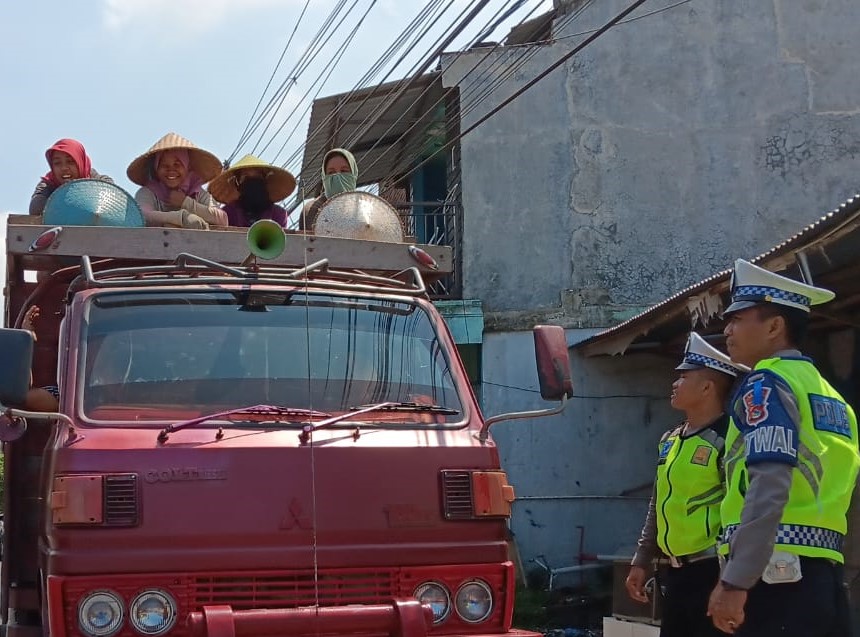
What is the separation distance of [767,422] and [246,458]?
1.70 metres

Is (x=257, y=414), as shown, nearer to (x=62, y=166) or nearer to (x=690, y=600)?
(x=690, y=600)

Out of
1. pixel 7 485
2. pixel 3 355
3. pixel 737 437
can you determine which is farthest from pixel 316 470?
pixel 7 485

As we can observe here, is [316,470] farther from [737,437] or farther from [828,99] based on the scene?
[828,99]

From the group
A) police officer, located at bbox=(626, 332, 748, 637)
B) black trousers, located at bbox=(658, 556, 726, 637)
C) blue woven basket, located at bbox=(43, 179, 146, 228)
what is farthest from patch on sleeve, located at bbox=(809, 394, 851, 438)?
blue woven basket, located at bbox=(43, 179, 146, 228)

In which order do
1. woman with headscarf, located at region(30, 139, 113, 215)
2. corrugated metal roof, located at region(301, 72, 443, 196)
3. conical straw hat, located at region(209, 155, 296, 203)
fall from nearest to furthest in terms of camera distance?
woman with headscarf, located at region(30, 139, 113, 215), conical straw hat, located at region(209, 155, 296, 203), corrugated metal roof, located at region(301, 72, 443, 196)

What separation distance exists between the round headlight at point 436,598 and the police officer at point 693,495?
1.10m

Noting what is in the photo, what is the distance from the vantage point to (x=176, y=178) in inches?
229

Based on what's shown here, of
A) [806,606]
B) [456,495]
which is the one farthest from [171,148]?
[806,606]

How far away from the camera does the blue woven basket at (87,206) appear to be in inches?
188

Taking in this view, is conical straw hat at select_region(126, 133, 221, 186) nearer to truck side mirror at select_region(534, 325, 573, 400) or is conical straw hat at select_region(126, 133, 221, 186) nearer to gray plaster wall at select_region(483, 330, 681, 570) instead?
truck side mirror at select_region(534, 325, 573, 400)

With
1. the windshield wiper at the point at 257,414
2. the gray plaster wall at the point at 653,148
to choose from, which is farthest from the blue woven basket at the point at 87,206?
the gray plaster wall at the point at 653,148

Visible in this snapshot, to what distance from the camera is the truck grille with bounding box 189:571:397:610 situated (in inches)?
137

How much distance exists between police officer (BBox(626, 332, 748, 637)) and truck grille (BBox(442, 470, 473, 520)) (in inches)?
41.0

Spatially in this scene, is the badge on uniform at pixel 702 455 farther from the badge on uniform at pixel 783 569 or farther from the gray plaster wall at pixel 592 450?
the gray plaster wall at pixel 592 450
